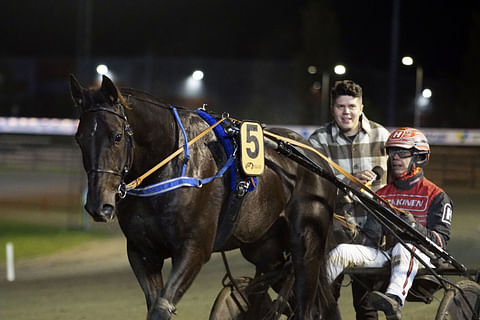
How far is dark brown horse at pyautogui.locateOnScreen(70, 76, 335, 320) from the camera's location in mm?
3367

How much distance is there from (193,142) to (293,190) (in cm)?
79

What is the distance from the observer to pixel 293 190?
169 inches

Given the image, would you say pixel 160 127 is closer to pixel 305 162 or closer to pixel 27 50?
pixel 305 162

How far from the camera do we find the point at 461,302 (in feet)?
14.6

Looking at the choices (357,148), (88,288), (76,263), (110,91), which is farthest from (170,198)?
(76,263)

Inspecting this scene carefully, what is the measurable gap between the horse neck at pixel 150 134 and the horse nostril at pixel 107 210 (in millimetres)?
332

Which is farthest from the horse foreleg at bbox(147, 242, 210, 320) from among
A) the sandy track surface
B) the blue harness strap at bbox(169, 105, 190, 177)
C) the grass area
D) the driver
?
the grass area

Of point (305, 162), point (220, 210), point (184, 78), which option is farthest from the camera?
point (184, 78)

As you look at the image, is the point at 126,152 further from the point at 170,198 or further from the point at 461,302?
the point at 461,302

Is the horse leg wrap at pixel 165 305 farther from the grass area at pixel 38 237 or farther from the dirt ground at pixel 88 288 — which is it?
the grass area at pixel 38 237


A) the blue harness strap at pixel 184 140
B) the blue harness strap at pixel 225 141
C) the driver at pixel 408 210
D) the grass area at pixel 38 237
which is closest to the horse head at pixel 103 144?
the blue harness strap at pixel 184 140

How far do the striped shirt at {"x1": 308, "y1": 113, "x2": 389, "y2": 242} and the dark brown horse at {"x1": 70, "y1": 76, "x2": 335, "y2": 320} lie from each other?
52cm

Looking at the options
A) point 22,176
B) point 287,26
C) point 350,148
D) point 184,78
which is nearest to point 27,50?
point 184,78

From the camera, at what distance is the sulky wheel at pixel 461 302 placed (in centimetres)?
433
